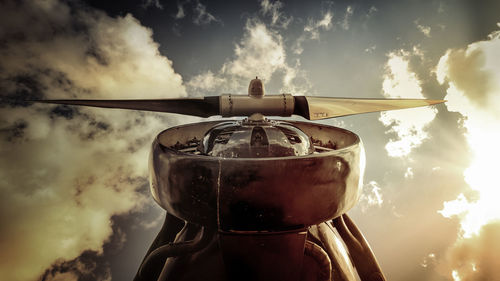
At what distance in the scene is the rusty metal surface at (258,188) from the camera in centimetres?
85

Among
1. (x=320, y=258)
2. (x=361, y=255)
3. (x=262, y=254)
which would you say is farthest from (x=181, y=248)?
(x=361, y=255)

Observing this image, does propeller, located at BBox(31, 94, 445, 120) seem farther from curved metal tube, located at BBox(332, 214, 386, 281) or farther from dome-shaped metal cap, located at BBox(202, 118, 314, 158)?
curved metal tube, located at BBox(332, 214, 386, 281)

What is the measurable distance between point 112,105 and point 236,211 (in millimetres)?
878

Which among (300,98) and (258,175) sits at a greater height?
(300,98)

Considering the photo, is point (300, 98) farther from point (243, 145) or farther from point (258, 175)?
point (258, 175)

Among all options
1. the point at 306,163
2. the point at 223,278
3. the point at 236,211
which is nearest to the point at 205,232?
the point at 223,278

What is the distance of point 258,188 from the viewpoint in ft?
2.79

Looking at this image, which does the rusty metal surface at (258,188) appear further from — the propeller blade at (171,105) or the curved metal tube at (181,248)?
the propeller blade at (171,105)

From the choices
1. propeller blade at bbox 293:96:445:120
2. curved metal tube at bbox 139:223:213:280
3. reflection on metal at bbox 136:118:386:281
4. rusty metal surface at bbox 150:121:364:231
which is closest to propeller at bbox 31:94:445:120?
propeller blade at bbox 293:96:445:120

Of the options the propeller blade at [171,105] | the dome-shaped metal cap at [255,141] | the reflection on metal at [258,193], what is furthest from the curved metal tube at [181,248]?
the propeller blade at [171,105]

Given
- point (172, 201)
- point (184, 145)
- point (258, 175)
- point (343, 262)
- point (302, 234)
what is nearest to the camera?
point (258, 175)

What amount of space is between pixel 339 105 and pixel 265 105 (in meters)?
0.44

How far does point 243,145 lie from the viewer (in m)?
1.33

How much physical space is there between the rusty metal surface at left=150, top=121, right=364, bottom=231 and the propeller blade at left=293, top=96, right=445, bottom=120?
424 mm
